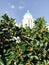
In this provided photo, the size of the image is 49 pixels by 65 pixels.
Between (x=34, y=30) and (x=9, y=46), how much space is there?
Result: 1.30 meters

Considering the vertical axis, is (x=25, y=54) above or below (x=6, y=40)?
below

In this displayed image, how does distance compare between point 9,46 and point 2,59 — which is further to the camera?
point 9,46

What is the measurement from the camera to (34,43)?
965 centimetres

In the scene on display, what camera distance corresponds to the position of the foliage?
9289mm

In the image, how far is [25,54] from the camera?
366 inches

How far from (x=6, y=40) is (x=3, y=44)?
9.5 inches

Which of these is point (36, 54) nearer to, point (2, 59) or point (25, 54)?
point (25, 54)

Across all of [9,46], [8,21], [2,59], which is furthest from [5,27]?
[2,59]

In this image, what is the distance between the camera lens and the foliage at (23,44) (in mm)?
9289

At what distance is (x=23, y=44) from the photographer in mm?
9438

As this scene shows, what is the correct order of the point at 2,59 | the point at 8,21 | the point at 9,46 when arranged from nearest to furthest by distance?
the point at 2,59 < the point at 9,46 < the point at 8,21

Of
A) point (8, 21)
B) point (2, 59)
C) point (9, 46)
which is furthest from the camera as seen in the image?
point (8, 21)

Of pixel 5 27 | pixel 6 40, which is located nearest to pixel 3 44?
pixel 6 40

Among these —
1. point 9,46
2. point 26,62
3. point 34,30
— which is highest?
point 34,30
